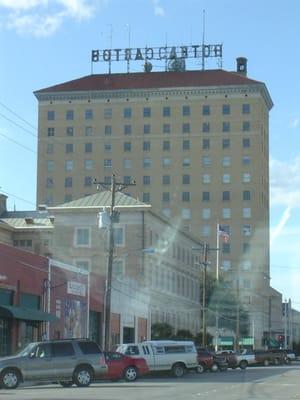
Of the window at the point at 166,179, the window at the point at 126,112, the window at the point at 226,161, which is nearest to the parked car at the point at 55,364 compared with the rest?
the window at the point at 166,179

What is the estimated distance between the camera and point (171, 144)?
135m

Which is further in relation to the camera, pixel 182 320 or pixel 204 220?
pixel 204 220

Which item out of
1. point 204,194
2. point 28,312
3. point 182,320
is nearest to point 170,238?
point 182,320

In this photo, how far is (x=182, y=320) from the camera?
86250mm

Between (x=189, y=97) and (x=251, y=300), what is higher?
(x=189, y=97)

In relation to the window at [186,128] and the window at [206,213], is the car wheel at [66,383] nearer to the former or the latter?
the window at [206,213]

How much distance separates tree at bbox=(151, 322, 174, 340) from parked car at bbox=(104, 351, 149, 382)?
37.0 metres

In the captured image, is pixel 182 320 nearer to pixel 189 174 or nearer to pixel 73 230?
pixel 73 230

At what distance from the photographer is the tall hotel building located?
132m

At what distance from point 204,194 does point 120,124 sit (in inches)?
752

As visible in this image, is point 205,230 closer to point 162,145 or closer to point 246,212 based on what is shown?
point 246,212

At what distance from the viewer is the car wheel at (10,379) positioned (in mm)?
27703

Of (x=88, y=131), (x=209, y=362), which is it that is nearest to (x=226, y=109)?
(x=88, y=131)

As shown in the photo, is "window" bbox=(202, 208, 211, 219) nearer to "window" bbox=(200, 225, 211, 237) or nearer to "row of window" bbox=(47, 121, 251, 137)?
"window" bbox=(200, 225, 211, 237)
